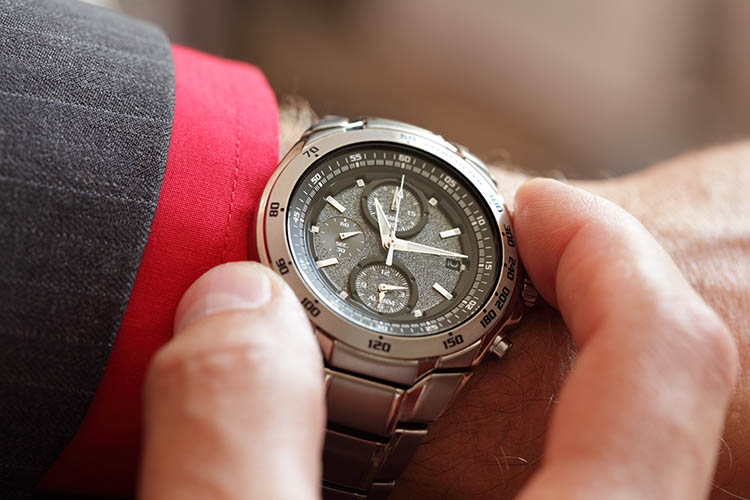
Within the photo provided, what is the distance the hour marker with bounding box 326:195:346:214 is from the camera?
112 cm

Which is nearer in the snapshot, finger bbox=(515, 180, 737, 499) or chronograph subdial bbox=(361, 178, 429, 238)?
finger bbox=(515, 180, 737, 499)

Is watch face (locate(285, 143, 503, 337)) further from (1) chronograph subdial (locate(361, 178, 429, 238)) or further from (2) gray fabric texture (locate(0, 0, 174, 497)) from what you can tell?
(2) gray fabric texture (locate(0, 0, 174, 497))

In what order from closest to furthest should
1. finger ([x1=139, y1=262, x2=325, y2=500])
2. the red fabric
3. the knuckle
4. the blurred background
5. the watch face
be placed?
finger ([x1=139, y1=262, x2=325, y2=500]) → the knuckle → the red fabric → the watch face → the blurred background

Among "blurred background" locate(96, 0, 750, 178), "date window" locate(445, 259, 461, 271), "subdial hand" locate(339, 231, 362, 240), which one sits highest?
"subdial hand" locate(339, 231, 362, 240)

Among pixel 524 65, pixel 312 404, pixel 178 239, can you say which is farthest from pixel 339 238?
pixel 524 65

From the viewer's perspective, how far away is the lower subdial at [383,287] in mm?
1065

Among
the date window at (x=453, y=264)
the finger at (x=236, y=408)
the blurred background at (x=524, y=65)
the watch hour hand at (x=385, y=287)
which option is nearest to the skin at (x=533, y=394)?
the finger at (x=236, y=408)

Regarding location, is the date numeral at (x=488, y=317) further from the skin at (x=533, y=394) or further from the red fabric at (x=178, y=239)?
the red fabric at (x=178, y=239)

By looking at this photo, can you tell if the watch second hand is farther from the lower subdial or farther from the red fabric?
the red fabric

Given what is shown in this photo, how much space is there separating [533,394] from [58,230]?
75 cm

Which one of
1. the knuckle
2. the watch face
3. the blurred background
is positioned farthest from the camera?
the blurred background

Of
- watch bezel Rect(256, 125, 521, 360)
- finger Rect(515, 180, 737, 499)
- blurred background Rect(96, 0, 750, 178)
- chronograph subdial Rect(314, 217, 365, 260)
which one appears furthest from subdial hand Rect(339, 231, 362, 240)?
blurred background Rect(96, 0, 750, 178)

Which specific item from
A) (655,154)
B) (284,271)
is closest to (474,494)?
(284,271)

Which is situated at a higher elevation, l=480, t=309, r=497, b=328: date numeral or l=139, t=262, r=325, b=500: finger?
l=139, t=262, r=325, b=500: finger
